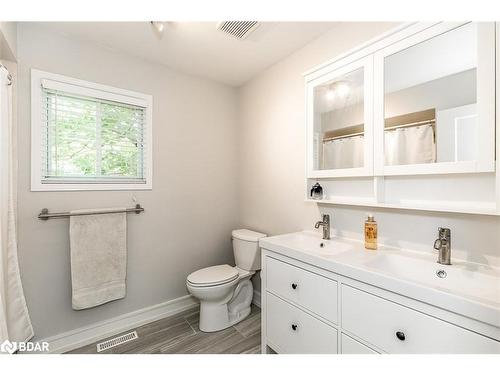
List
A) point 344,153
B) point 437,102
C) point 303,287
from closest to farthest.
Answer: point 437,102 → point 303,287 → point 344,153

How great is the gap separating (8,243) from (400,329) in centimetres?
210

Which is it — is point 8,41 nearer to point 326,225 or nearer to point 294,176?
point 294,176

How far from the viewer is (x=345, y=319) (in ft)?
3.57

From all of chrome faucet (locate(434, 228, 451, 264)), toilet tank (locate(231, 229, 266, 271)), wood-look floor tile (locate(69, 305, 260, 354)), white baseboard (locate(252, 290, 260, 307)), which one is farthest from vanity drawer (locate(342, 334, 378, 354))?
white baseboard (locate(252, 290, 260, 307))

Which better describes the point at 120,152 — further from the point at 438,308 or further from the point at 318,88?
the point at 438,308

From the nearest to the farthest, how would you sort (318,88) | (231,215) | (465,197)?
1. (465,197)
2. (318,88)
3. (231,215)

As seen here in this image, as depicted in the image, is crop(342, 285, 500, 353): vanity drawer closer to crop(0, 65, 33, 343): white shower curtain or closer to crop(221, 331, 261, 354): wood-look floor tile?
crop(221, 331, 261, 354): wood-look floor tile

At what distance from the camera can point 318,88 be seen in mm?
1680

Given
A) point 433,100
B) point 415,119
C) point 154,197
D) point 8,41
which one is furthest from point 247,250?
point 8,41

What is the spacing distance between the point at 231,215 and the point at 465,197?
6.41 ft

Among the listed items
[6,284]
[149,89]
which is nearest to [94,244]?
[6,284]

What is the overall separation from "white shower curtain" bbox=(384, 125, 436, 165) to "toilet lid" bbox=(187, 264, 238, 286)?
1455 millimetres

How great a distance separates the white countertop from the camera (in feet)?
2.45
